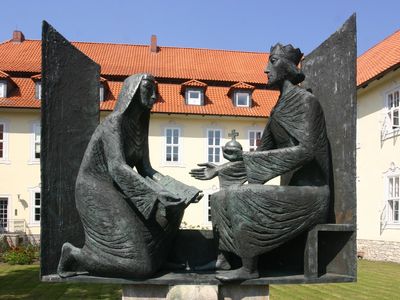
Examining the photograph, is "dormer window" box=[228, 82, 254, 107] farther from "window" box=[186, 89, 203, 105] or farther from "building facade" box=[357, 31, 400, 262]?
"building facade" box=[357, 31, 400, 262]

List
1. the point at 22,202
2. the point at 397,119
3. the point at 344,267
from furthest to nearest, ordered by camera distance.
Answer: the point at 22,202 → the point at 397,119 → the point at 344,267

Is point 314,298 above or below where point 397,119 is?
below

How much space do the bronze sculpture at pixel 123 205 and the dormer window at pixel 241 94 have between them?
2137 centimetres

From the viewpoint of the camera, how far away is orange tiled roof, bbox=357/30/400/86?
1745cm

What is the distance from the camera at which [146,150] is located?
11.5 feet

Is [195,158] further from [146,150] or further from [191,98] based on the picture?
[146,150]

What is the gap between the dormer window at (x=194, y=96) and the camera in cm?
2394

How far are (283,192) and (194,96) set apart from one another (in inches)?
836

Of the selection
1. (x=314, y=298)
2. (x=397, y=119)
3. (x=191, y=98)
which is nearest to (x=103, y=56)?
(x=191, y=98)

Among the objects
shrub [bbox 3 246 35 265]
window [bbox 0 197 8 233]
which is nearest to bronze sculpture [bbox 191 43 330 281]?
shrub [bbox 3 246 35 265]

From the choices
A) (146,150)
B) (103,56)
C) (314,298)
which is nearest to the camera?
(146,150)

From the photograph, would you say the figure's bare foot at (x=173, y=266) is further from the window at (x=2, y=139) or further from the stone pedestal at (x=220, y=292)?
the window at (x=2, y=139)

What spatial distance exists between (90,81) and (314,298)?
23.0ft

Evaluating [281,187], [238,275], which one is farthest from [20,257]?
[281,187]
